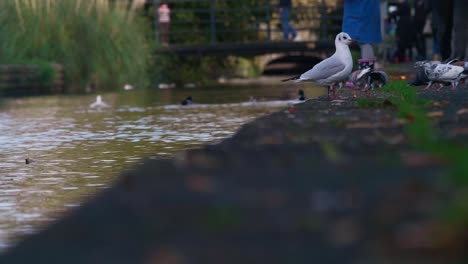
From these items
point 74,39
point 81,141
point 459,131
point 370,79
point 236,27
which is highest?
point 459,131

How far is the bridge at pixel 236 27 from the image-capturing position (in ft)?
123

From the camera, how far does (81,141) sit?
1335 centimetres

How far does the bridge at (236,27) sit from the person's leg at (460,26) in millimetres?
18216

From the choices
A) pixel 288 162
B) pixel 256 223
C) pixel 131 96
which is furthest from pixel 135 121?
pixel 256 223

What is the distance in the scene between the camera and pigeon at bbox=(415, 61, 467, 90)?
1032cm

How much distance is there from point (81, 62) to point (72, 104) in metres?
10.0

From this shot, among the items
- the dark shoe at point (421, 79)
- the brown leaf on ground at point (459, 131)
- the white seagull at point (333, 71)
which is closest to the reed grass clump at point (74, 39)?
the dark shoe at point (421, 79)

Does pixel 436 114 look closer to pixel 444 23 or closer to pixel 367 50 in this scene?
pixel 367 50

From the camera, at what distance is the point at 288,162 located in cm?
403

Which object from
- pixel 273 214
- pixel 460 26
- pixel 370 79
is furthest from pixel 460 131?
pixel 460 26

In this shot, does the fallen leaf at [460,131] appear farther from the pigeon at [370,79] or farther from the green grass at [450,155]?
the pigeon at [370,79]

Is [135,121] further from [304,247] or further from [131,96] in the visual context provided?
[304,247]

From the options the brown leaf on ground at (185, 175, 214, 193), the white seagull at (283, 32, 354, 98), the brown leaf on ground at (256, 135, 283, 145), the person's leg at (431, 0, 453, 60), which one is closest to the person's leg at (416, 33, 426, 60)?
the person's leg at (431, 0, 453, 60)

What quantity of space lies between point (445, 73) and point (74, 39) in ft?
78.6
